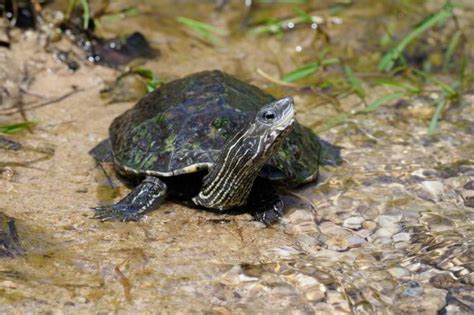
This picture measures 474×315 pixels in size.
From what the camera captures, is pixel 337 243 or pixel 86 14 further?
pixel 86 14

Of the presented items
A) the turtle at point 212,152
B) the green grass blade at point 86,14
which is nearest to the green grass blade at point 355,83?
the turtle at point 212,152

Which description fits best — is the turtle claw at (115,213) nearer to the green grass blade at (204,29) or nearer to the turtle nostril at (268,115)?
the turtle nostril at (268,115)

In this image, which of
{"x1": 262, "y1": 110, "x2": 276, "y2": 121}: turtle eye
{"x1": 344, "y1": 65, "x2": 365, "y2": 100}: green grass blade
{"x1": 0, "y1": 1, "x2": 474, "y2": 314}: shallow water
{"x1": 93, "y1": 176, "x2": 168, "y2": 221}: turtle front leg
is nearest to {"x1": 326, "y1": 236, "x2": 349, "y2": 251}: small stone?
{"x1": 0, "y1": 1, "x2": 474, "y2": 314}: shallow water

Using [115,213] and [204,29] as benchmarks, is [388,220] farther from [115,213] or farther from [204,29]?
[204,29]

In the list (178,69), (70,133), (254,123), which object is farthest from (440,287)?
(178,69)

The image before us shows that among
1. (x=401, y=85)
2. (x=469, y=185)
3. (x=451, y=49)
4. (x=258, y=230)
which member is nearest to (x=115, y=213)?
(x=258, y=230)

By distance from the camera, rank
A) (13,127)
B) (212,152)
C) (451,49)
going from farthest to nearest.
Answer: (451,49) < (13,127) < (212,152)

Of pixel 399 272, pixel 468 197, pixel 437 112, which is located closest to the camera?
pixel 399 272
